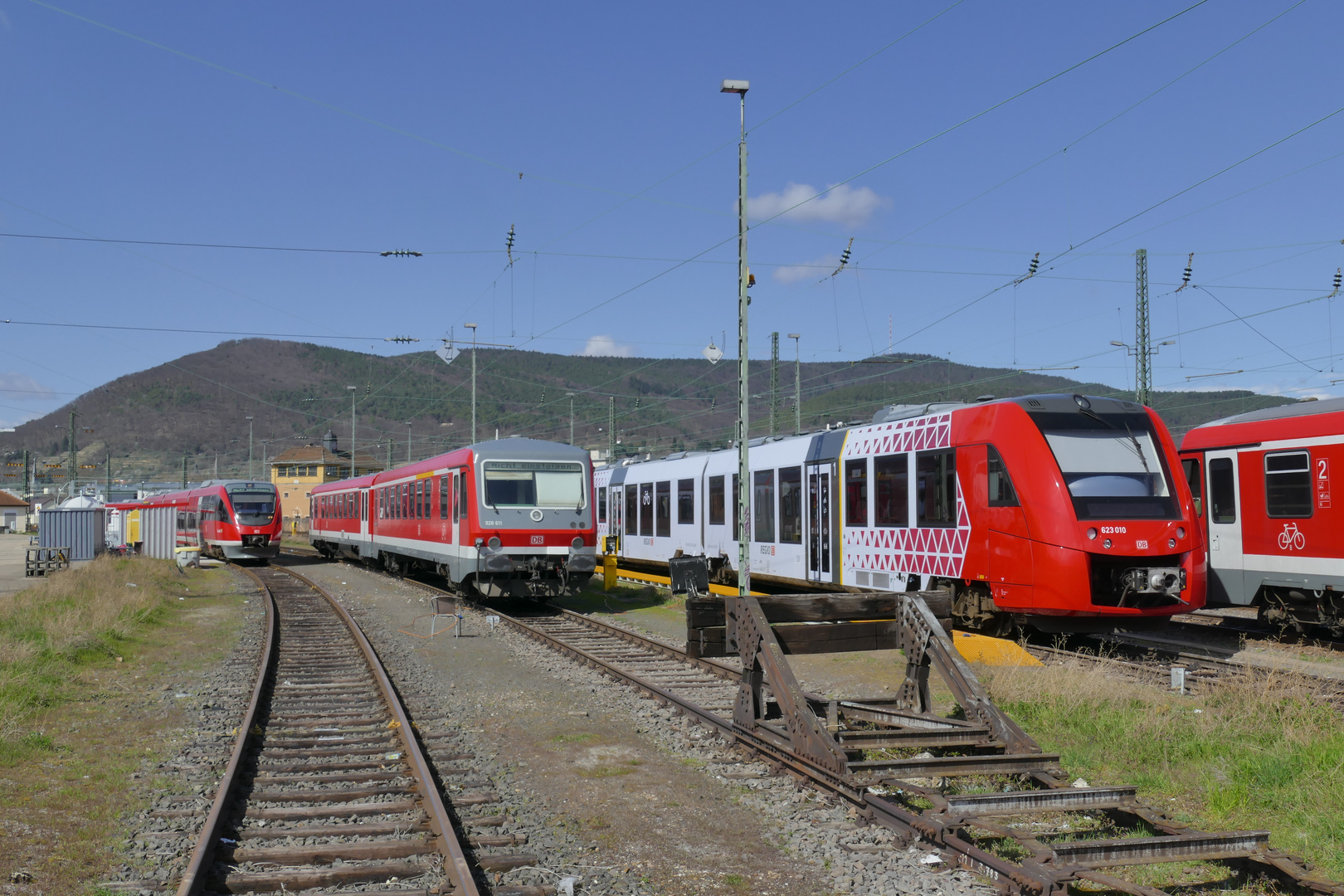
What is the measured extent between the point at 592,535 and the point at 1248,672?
1220 cm

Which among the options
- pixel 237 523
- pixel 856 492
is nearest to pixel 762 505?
pixel 856 492

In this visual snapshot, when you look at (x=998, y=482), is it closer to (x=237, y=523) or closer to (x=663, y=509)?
(x=663, y=509)

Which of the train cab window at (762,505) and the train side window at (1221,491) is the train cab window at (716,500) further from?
the train side window at (1221,491)

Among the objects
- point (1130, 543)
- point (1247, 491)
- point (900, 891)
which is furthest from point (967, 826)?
point (1247, 491)

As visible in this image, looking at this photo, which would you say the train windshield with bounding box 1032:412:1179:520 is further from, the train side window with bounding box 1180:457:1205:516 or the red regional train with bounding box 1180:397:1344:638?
the train side window with bounding box 1180:457:1205:516

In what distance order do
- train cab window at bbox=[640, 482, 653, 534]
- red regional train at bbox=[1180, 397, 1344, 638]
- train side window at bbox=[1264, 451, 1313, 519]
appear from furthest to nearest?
train cab window at bbox=[640, 482, 653, 534] < train side window at bbox=[1264, 451, 1313, 519] < red regional train at bbox=[1180, 397, 1344, 638]

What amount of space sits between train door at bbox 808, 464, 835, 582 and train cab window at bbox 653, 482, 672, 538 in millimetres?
7796

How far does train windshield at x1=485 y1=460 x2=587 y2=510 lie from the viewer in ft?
65.0

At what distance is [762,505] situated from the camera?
1981 cm

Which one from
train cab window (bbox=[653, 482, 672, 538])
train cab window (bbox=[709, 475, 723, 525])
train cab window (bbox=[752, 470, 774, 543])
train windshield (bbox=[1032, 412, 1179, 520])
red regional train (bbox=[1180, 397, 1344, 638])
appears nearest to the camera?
train windshield (bbox=[1032, 412, 1179, 520])

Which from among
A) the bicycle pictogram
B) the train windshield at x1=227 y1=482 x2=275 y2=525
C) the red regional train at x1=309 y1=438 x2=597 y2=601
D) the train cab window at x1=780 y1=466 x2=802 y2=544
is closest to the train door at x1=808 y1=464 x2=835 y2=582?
the train cab window at x1=780 y1=466 x2=802 y2=544

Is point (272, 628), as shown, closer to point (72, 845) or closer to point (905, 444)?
point (905, 444)

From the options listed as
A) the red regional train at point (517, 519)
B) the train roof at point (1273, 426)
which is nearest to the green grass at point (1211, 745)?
the train roof at point (1273, 426)

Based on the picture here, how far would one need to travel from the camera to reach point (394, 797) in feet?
22.9
